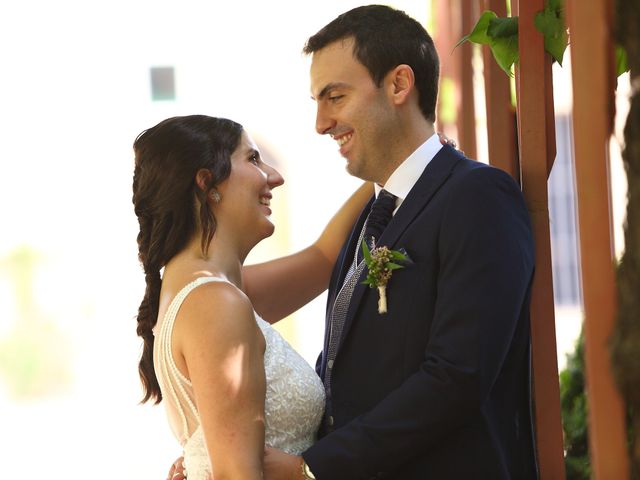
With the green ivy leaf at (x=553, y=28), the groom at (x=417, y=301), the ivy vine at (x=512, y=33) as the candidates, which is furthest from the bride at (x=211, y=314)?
the green ivy leaf at (x=553, y=28)

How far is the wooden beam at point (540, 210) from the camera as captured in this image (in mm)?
2570

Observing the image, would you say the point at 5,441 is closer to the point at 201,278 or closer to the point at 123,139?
the point at 123,139

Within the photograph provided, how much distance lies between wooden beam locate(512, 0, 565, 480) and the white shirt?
0.24 meters

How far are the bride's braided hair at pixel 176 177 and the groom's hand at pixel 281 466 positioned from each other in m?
0.58

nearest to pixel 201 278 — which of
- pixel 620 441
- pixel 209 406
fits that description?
pixel 209 406

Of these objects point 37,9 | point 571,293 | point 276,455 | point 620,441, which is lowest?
point 571,293

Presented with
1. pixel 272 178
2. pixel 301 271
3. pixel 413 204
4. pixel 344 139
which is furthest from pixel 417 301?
pixel 301 271

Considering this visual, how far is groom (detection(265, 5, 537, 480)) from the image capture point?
2318 mm

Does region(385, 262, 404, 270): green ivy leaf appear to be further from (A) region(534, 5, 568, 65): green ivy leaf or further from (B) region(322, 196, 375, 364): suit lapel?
(A) region(534, 5, 568, 65): green ivy leaf

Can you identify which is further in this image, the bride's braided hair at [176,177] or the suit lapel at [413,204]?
the bride's braided hair at [176,177]

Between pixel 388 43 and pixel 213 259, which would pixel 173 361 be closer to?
pixel 213 259

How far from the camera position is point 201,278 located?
2.60m

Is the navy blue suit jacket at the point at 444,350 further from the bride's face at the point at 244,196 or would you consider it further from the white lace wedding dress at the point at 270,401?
the bride's face at the point at 244,196

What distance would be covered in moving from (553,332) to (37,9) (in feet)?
36.6
